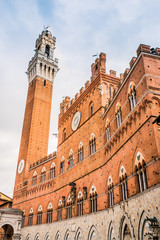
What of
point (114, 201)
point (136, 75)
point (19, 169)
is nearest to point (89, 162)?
point (114, 201)

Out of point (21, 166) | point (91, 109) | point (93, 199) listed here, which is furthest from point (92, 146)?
point (21, 166)

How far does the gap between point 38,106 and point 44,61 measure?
9.36 meters

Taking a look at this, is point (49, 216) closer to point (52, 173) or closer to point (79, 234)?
point (52, 173)

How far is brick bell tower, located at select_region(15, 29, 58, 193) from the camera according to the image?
31.3 m

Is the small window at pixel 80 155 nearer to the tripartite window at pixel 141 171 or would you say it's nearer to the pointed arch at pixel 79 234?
the pointed arch at pixel 79 234

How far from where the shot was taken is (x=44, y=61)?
133 feet

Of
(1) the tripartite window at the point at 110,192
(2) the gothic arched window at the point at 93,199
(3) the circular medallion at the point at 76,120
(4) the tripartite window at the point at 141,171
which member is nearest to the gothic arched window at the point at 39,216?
(3) the circular medallion at the point at 76,120

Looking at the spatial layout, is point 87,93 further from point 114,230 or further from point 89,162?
point 114,230

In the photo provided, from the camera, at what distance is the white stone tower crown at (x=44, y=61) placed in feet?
130

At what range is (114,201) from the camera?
1261 centimetres

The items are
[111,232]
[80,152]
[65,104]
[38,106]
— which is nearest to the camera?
[111,232]

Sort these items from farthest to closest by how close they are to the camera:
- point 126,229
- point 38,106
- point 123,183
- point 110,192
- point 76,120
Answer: point 38,106, point 76,120, point 110,192, point 123,183, point 126,229

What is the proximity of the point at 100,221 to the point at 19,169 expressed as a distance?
19819 millimetres

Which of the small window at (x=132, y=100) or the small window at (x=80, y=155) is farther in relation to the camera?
the small window at (x=80, y=155)
